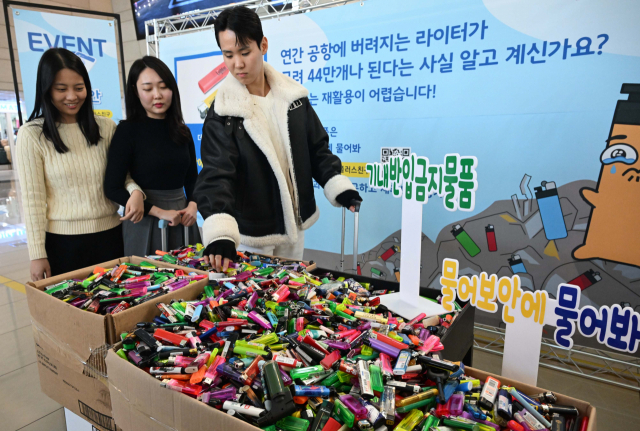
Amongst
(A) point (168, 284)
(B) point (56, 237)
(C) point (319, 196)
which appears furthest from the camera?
(C) point (319, 196)

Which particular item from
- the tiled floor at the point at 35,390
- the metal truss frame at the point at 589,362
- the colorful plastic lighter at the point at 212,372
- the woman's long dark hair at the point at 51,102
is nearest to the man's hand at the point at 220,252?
the colorful plastic lighter at the point at 212,372

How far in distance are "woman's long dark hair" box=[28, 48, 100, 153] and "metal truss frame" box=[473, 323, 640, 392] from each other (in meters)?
2.62

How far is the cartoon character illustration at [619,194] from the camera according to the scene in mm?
2088

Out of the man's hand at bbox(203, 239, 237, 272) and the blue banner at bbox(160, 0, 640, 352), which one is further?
the blue banner at bbox(160, 0, 640, 352)

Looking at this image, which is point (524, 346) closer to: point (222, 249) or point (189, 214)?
point (222, 249)

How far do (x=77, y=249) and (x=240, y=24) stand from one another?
4.19ft

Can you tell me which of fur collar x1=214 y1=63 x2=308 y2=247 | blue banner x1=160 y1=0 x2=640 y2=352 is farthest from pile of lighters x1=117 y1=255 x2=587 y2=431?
blue banner x1=160 y1=0 x2=640 y2=352

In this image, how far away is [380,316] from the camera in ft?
3.85

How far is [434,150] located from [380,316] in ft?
6.04

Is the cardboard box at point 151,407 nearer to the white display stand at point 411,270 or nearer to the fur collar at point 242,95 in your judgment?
the white display stand at point 411,270

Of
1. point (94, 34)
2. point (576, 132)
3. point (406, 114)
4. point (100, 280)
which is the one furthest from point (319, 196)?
point (94, 34)

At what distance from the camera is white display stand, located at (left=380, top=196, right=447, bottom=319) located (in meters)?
1.25

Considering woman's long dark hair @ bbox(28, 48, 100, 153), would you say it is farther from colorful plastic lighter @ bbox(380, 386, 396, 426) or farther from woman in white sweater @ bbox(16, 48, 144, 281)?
colorful plastic lighter @ bbox(380, 386, 396, 426)

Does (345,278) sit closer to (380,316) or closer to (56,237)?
(380,316)
